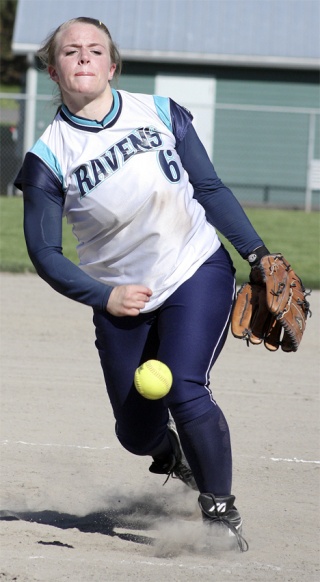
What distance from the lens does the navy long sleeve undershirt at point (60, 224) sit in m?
3.53

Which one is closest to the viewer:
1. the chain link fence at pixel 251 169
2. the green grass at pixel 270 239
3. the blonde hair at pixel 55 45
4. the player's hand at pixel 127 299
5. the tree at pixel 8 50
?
the player's hand at pixel 127 299

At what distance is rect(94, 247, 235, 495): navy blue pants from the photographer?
368 cm

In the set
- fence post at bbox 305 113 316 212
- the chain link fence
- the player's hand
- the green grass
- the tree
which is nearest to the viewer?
the player's hand

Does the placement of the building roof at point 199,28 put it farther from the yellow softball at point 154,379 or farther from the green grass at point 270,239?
the yellow softball at point 154,379

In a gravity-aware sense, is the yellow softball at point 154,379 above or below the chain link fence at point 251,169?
below

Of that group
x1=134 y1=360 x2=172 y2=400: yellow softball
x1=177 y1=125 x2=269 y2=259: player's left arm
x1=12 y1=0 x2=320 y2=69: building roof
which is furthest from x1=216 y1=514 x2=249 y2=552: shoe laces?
x1=12 y1=0 x2=320 y2=69: building roof

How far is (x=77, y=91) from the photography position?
12.1 ft

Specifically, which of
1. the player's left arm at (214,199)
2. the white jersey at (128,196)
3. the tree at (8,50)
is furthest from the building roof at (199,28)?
the tree at (8,50)

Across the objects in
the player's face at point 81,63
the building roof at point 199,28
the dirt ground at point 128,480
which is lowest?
the dirt ground at point 128,480

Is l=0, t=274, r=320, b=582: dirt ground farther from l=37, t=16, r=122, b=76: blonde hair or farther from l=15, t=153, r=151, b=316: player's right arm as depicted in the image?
l=37, t=16, r=122, b=76: blonde hair

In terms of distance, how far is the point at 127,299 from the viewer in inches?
135

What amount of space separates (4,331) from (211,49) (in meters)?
14.2

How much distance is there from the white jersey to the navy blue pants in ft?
0.32

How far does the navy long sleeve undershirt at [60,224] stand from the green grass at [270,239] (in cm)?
620
